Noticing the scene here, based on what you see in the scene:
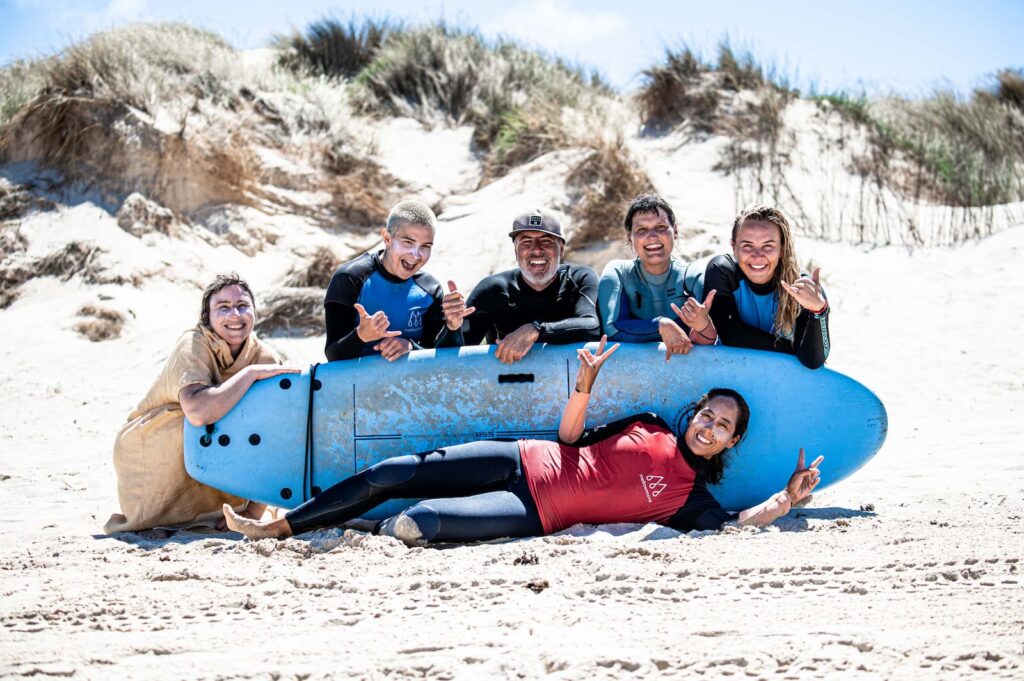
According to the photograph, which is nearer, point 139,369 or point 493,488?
point 493,488

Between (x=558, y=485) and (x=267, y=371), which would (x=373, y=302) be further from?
(x=558, y=485)

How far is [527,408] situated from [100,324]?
575 cm

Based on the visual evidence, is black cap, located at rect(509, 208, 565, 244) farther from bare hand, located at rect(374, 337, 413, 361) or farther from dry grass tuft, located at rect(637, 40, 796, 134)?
dry grass tuft, located at rect(637, 40, 796, 134)

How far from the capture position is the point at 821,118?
11477 millimetres

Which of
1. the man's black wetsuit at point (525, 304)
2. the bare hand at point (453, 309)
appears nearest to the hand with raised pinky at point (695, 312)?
the man's black wetsuit at point (525, 304)

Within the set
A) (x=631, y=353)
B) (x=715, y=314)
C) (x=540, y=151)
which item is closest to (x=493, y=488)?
(x=631, y=353)

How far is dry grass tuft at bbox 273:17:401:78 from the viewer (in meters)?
14.0

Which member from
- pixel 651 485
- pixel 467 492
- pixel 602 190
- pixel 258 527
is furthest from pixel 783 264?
pixel 602 190

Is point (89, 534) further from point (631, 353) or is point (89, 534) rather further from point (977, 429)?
point (977, 429)

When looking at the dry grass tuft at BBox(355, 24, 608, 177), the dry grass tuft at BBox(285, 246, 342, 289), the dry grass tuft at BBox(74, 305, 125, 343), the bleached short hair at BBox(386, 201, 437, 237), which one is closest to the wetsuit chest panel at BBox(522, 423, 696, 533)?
the bleached short hair at BBox(386, 201, 437, 237)

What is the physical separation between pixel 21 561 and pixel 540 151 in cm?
782

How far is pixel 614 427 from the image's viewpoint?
3834mm

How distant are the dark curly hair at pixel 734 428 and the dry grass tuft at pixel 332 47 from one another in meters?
11.3

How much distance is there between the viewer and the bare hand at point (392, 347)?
13.8 feet
